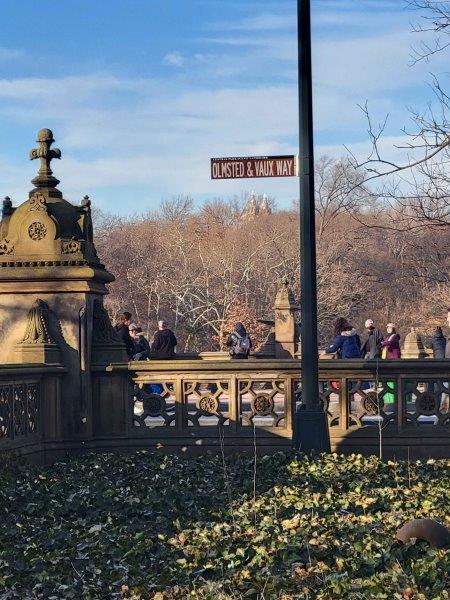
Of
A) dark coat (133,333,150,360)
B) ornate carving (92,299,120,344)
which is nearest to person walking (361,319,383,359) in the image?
dark coat (133,333,150,360)

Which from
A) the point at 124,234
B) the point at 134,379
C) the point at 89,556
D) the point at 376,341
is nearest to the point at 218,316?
the point at 124,234

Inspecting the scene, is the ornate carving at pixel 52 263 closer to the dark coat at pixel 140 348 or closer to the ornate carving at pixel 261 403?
the ornate carving at pixel 261 403

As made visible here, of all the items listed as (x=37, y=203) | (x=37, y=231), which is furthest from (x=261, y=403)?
(x=37, y=203)

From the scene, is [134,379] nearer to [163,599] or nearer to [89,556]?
[89,556]

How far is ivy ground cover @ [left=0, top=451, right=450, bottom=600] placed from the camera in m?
6.19

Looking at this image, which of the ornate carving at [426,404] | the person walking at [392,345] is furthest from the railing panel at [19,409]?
the person walking at [392,345]

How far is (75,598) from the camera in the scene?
245 inches

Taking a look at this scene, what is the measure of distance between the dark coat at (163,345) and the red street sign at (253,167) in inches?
390

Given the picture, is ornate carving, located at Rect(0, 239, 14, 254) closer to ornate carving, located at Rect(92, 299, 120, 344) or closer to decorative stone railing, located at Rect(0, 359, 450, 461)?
ornate carving, located at Rect(92, 299, 120, 344)

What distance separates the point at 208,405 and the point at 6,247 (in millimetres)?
2985

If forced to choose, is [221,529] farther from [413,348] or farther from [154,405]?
[413,348]

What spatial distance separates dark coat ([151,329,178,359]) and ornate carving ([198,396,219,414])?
28.1 ft

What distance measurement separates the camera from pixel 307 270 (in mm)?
11125

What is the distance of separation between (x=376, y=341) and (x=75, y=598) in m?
14.5
